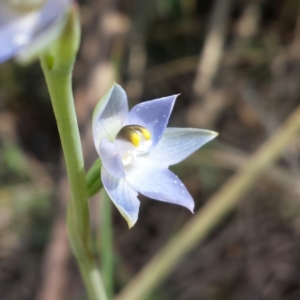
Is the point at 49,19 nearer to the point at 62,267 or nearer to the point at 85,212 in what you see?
the point at 85,212

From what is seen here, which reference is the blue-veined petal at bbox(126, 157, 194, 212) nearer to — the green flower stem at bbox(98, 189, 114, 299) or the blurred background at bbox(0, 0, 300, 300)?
the green flower stem at bbox(98, 189, 114, 299)

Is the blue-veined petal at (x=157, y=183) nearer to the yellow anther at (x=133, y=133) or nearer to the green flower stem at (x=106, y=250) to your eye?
the yellow anther at (x=133, y=133)

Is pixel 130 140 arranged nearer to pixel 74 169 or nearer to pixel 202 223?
pixel 74 169

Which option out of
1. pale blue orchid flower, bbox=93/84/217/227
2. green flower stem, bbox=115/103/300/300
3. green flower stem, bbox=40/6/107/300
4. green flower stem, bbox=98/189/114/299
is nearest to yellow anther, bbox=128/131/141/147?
pale blue orchid flower, bbox=93/84/217/227

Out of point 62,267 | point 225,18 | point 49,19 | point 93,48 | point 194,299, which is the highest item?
point 49,19

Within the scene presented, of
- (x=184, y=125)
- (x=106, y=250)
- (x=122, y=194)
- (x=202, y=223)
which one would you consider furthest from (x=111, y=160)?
(x=184, y=125)

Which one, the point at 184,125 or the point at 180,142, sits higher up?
the point at 180,142

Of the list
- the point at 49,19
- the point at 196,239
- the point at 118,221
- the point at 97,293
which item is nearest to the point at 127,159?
the point at 97,293
